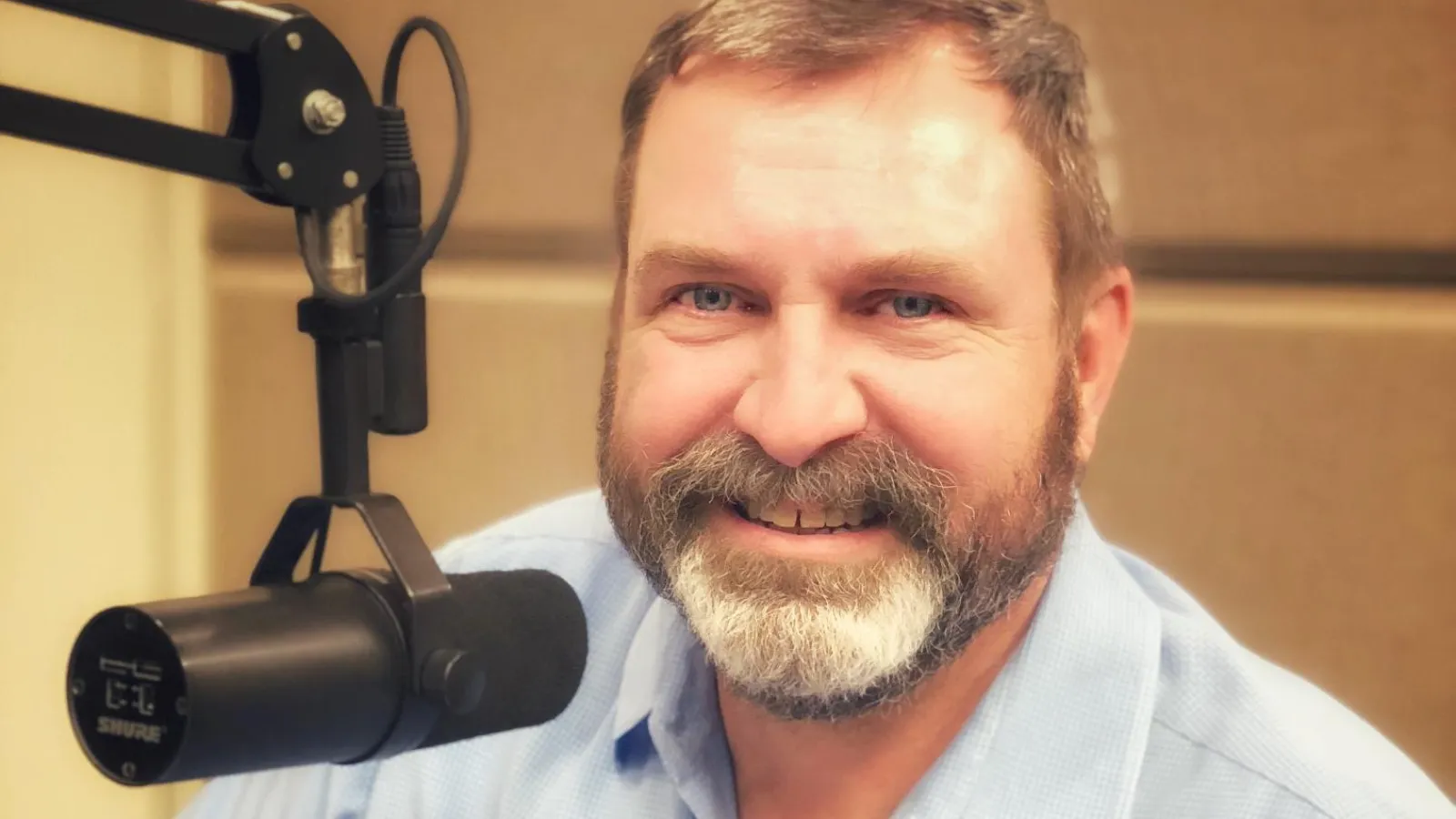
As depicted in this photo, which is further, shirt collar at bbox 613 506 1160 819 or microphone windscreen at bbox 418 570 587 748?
shirt collar at bbox 613 506 1160 819

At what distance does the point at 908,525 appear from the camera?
764mm

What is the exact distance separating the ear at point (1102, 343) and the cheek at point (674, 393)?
0.24 m

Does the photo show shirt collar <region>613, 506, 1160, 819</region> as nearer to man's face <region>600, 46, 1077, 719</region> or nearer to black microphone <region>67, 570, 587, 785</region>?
man's face <region>600, 46, 1077, 719</region>

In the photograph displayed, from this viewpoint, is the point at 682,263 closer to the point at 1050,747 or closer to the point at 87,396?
the point at 1050,747

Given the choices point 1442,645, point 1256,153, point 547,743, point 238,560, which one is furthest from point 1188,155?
point 238,560

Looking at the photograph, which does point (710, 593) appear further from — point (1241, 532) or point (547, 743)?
point (1241, 532)

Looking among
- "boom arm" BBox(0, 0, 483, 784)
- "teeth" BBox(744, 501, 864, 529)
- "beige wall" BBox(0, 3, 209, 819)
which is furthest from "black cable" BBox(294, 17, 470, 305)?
"beige wall" BBox(0, 3, 209, 819)

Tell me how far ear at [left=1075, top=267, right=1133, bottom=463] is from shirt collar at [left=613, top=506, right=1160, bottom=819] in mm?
73

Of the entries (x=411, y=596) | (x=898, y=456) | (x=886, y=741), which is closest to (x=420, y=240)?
(x=411, y=596)

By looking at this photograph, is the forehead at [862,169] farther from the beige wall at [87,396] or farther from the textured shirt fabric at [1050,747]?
the beige wall at [87,396]

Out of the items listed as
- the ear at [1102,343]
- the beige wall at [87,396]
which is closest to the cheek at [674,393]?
the ear at [1102,343]

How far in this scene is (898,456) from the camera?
2.47 ft

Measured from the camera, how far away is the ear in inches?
34.6

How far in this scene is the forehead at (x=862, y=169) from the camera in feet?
2.46
